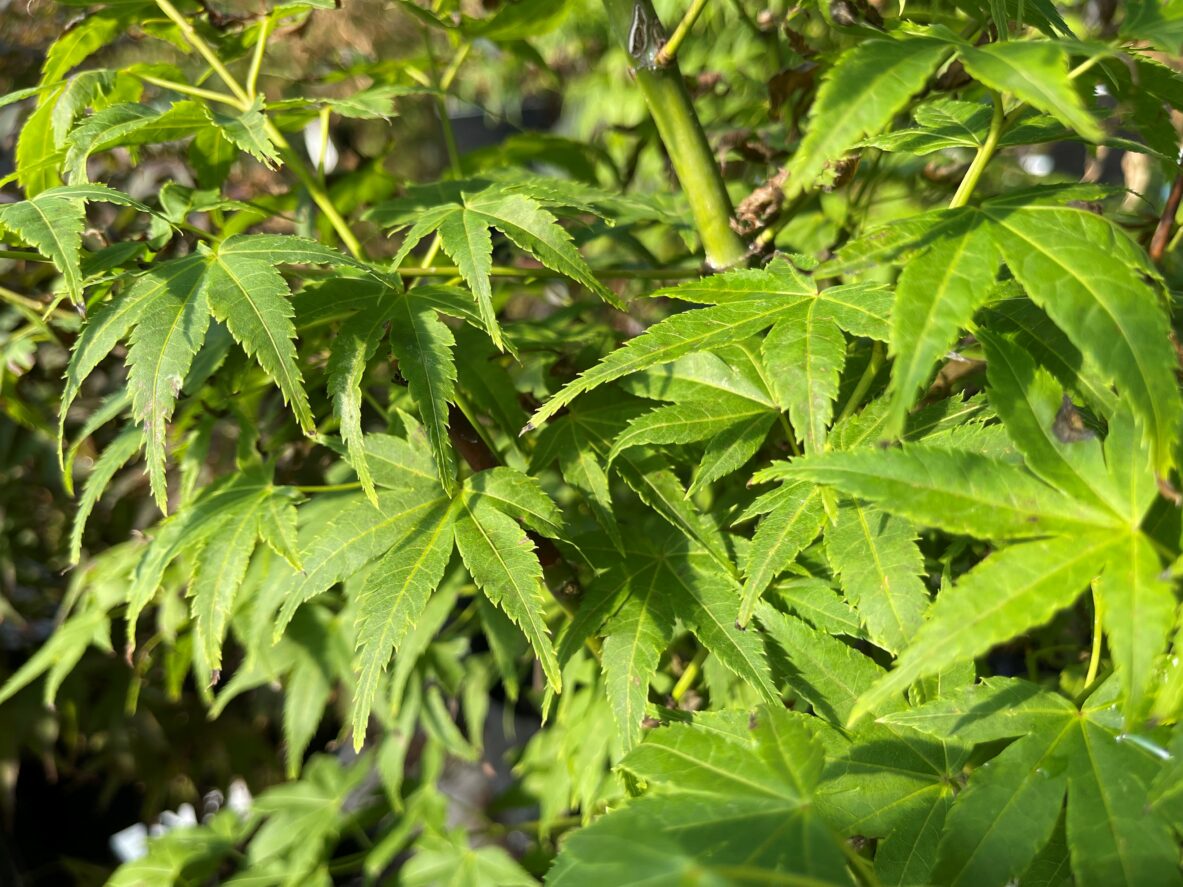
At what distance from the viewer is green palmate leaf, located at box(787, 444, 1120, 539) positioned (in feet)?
1.81

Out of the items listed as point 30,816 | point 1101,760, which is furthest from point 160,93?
point 30,816

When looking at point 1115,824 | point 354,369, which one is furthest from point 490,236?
point 1115,824

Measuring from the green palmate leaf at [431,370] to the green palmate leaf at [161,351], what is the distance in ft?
0.51

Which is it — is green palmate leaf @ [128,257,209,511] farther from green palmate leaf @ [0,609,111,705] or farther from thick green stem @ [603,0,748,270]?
green palmate leaf @ [0,609,111,705]

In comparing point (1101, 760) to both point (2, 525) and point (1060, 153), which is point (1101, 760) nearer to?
point (2, 525)

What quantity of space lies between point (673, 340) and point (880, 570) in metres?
0.22

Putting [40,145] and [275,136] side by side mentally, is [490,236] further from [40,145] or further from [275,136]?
[40,145]

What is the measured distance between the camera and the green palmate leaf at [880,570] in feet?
2.14

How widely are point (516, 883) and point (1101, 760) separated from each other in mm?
766

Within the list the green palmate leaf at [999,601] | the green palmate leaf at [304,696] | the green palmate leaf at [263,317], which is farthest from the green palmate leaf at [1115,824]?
the green palmate leaf at [304,696]

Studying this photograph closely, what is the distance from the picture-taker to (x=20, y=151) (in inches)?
35.2

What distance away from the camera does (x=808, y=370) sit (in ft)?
2.12

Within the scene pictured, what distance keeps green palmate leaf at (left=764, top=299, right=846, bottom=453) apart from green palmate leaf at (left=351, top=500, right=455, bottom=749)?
30 centimetres

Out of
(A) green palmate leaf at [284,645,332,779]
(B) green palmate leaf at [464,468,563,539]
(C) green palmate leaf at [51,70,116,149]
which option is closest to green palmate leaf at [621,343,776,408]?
(B) green palmate leaf at [464,468,563,539]
